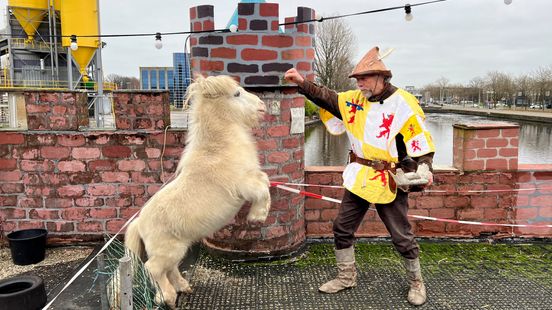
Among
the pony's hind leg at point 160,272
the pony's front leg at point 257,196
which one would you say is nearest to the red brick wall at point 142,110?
the pony's hind leg at point 160,272

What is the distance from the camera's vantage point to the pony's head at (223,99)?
112 inches

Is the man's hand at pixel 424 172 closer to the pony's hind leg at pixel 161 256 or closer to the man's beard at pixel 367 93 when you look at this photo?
the man's beard at pixel 367 93

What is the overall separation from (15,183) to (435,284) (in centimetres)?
464

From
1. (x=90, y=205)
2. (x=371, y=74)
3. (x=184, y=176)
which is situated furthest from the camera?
(x=90, y=205)

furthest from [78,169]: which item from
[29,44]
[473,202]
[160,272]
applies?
[29,44]

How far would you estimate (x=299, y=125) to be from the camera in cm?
436

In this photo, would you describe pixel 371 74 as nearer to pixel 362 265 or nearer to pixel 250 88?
pixel 250 88

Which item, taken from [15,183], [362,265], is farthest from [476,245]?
[15,183]

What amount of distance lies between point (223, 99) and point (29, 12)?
28.9 metres

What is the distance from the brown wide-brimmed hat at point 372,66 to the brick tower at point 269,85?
0.96 m

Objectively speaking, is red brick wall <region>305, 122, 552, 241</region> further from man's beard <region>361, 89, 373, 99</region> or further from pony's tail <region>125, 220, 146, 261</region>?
pony's tail <region>125, 220, 146, 261</region>

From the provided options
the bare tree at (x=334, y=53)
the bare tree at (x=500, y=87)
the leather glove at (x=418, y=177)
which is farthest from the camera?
the bare tree at (x=500, y=87)

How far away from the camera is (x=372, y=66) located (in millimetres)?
3256

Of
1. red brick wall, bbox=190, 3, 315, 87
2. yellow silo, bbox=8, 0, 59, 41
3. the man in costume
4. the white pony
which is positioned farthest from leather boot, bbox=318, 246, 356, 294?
yellow silo, bbox=8, 0, 59, 41
